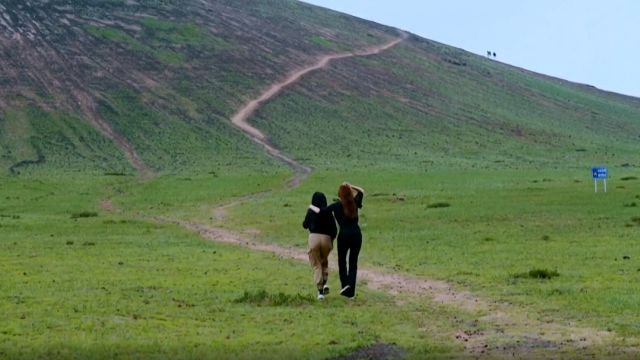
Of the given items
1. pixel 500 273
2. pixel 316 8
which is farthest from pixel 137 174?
pixel 316 8

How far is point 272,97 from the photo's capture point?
11844 centimetres

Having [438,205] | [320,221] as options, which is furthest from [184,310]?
[438,205]

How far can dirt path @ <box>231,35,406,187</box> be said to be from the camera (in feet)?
272

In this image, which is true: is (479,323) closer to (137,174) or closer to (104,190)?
(104,190)

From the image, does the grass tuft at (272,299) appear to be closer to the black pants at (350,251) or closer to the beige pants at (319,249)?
the beige pants at (319,249)

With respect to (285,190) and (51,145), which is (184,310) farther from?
(51,145)

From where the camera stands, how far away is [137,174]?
80.4m

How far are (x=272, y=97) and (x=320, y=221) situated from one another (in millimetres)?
95115

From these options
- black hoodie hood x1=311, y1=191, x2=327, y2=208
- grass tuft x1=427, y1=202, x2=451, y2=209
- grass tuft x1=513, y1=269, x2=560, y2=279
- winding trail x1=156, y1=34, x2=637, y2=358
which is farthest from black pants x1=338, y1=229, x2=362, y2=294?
grass tuft x1=427, y1=202, x2=451, y2=209

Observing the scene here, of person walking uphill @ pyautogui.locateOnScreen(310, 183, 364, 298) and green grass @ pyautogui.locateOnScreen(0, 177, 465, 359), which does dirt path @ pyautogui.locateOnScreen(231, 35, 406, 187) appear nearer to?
green grass @ pyautogui.locateOnScreen(0, 177, 465, 359)

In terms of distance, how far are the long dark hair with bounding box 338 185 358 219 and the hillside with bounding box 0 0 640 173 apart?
59674 millimetres

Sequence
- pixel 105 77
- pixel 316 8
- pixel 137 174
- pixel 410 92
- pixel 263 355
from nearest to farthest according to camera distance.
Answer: pixel 263 355 < pixel 137 174 < pixel 105 77 < pixel 410 92 < pixel 316 8

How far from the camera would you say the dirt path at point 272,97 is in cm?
8277

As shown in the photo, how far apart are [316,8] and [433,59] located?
94.9 ft
